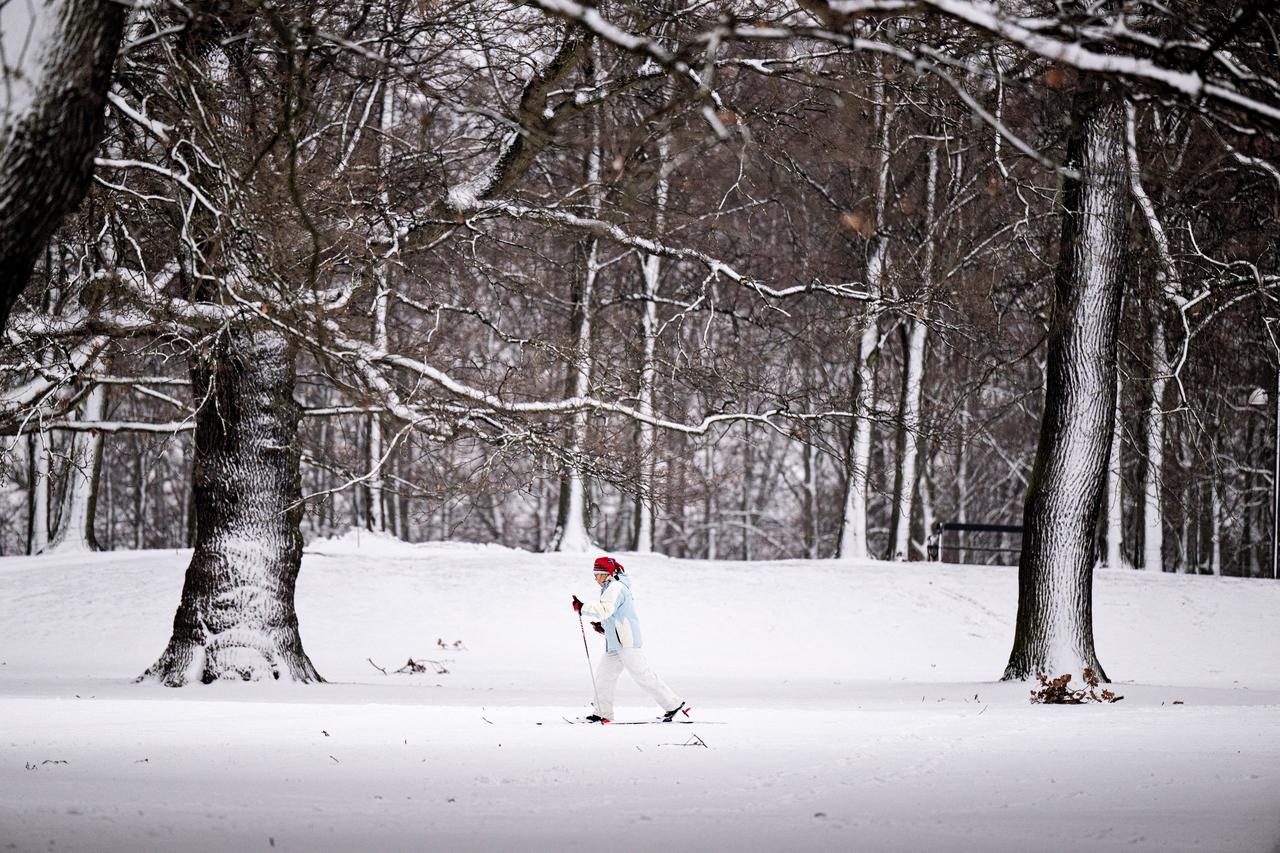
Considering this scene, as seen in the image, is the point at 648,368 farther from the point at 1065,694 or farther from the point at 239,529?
the point at 1065,694

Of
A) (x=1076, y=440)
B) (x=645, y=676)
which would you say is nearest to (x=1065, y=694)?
(x=1076, y=440)

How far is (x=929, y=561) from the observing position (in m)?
27.7

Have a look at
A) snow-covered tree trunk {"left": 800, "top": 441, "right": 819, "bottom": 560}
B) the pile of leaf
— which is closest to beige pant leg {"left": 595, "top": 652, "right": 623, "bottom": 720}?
the pile of leaf

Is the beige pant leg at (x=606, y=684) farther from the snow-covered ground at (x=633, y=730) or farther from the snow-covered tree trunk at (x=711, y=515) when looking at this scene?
the snow-covered tree trunk at (x=711, y=515)

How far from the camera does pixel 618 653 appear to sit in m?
11.7

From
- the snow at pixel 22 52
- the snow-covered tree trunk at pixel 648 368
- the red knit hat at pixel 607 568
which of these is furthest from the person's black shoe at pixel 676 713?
the snow at pixel 22 52

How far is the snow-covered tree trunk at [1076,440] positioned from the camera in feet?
48.8

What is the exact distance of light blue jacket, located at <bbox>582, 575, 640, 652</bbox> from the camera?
11.6 metres

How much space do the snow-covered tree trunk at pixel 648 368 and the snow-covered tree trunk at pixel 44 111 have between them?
26.0 feet

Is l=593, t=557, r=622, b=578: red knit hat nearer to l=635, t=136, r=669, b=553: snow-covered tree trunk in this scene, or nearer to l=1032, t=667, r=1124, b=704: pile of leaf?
l=635, t=136, r=669, b=553: snow-covered tree trunk

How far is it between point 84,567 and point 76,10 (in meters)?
20.6

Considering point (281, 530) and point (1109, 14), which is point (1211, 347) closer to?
point (281, 530)

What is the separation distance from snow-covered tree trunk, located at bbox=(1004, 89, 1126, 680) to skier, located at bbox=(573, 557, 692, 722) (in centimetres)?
516

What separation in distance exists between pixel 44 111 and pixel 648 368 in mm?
9304
